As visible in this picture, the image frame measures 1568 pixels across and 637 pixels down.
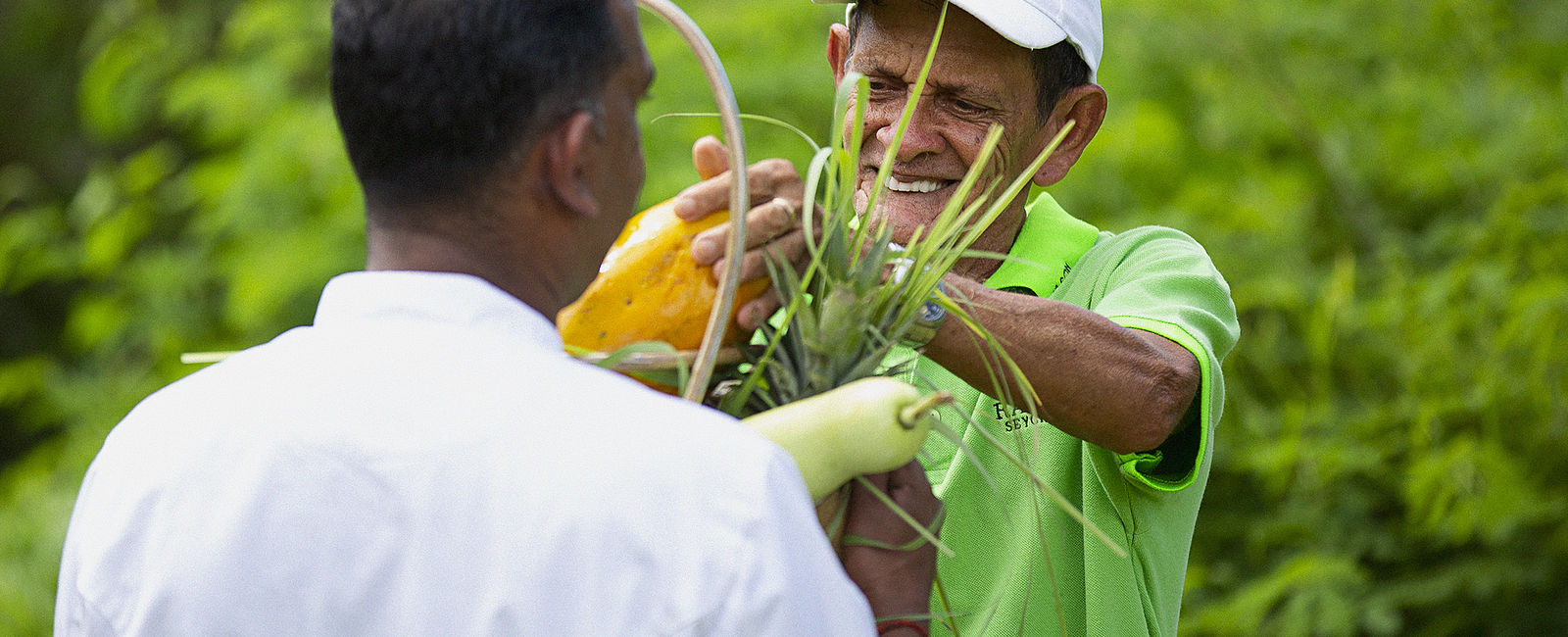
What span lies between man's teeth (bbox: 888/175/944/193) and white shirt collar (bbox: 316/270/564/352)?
1137mm

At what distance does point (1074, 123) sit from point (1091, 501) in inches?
28.0

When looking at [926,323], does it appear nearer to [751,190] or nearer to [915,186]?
[751,190]

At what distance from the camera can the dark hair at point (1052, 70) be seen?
2338mm

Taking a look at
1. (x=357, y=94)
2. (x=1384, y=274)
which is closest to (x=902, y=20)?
(x=357, y=94)

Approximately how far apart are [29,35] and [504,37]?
861 centimetres

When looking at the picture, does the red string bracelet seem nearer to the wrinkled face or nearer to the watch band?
the watch band

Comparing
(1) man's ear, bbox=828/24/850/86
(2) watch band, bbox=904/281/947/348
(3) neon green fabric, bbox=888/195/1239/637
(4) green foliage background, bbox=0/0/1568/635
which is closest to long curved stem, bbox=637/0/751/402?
(2) watch band, bbox=904/281/947/348

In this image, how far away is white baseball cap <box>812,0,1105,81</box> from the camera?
2.16m

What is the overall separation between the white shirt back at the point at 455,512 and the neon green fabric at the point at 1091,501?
839 millimetres

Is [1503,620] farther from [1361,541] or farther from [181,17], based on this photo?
[181,17]

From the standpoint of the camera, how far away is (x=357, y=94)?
1.29m

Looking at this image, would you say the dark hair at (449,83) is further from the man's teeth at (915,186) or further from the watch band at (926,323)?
the man's teeth at (915,186)

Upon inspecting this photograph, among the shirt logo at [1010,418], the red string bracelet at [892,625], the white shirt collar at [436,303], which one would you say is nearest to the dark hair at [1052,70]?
the shirt logo at [1010,418]

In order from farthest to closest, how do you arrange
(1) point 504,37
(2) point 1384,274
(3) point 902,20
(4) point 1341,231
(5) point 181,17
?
(5) point 181,17 → (4) point 1341,231 → (2) point 1384,274 → (3) point 902,20 → (1) point 504,37
